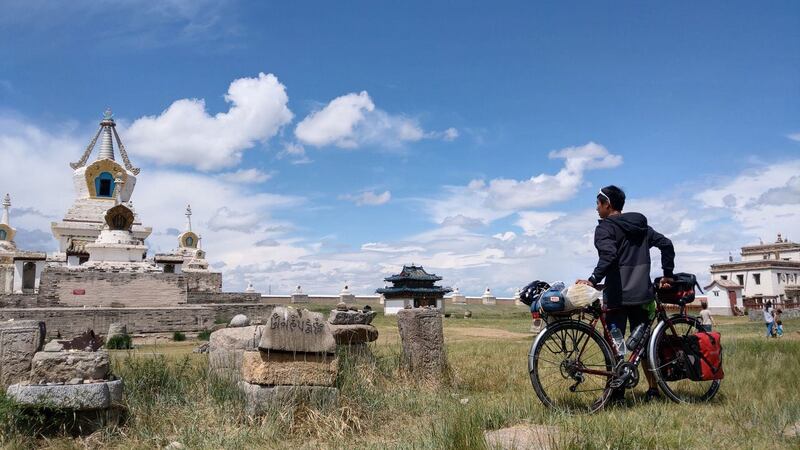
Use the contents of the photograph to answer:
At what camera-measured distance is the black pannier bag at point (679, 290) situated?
Result: 587cm

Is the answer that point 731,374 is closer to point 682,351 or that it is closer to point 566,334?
point 682,351

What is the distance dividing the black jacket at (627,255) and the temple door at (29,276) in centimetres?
5302

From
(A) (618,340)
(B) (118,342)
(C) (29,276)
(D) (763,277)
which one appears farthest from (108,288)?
(D) (763,277)

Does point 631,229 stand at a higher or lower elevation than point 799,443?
higher

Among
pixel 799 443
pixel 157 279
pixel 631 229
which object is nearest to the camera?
pixel 799 443

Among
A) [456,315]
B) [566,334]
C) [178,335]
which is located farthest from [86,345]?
[456,315]

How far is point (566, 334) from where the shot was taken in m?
5.57

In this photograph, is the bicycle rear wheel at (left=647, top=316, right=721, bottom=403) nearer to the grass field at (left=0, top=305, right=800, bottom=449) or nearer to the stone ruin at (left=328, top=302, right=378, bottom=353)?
the grass field at (left=0, top=305, right=800, bottom=449)

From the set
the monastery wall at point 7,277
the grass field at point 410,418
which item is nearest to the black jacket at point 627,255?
the grass field at point 410,418

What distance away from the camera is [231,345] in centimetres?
758

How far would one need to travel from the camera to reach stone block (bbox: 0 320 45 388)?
6.20m

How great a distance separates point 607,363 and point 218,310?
28.5 meters

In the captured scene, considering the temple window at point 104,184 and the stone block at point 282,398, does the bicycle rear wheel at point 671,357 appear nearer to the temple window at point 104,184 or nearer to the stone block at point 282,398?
the stone block at point 282,398

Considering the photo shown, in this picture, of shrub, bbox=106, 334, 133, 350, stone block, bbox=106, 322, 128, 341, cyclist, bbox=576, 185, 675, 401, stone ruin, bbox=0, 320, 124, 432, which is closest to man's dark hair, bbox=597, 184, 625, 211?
cyclist, bbox=576, 185, 675, 401
